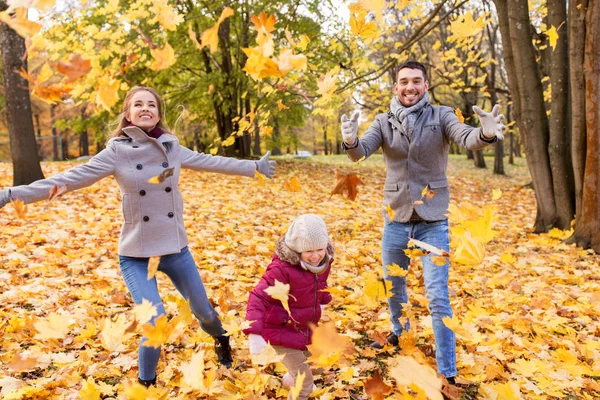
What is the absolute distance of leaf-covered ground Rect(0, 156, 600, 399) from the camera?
2.71 meters

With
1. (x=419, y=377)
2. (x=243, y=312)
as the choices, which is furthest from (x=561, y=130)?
(x=419, y=377)

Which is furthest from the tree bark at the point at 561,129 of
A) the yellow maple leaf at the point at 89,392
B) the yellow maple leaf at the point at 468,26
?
the yellow maple leaf at the point at 89,392

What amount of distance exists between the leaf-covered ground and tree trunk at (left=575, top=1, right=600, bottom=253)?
32 centimetres

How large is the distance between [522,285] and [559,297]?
431 millimetres

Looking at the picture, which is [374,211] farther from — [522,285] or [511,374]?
[511,374]

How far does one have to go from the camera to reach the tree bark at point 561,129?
20.9 feet

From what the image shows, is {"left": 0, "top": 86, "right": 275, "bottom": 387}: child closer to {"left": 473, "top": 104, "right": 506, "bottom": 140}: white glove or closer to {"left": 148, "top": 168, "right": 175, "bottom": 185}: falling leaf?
{"left": 148, "top": 168, "right": 175, "bottom": 185}: falling leaf

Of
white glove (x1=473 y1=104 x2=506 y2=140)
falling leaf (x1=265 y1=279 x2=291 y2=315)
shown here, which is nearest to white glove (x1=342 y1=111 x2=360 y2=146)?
white glove (x1=473 y1=104 x2=506 y2=140)

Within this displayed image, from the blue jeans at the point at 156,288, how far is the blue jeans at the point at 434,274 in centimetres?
121

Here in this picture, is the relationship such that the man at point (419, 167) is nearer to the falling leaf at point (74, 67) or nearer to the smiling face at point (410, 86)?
the smiling face at point (410, 86)

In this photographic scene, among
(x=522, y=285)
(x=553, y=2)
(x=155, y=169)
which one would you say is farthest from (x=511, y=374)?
(x=553, y=2)

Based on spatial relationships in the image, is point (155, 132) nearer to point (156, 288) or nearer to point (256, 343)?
point (156, 288)

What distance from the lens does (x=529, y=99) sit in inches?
263

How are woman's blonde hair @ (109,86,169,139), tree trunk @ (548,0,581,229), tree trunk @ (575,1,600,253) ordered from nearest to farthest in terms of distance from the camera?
woman's blonde hair @ (109,86,169,139), tree trunk @ (575,1,600,253), tree trunk @ (548,0,581,229)
